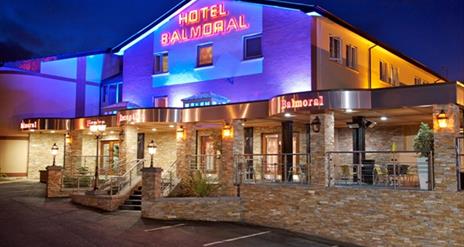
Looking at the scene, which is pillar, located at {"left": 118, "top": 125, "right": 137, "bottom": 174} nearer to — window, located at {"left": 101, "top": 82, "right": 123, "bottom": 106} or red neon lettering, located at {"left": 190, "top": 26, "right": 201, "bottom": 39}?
red neon lettering, located at {"left": 190, "top": 26, "right": 201, "bottom": 39}

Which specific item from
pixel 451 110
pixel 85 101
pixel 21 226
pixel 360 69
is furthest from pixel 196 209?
pixel 85 101

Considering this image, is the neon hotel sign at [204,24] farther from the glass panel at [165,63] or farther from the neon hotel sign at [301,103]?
the neon hotel sign at [301,103]

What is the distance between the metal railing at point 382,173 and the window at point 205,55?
25.5 feet

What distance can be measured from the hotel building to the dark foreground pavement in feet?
7.81

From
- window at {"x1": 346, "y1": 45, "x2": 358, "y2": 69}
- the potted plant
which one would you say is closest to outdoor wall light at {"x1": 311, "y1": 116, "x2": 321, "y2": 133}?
the potted plant

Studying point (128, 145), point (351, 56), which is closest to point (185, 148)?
point (128, 145)

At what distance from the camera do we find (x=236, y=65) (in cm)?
2211

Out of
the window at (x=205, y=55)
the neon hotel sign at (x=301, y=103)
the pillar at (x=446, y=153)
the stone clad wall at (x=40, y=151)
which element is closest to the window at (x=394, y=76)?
the window at (x=205, y=55)

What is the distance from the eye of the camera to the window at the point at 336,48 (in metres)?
20.8

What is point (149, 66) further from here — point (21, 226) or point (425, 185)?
point (425, 185)

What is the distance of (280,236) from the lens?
1466 centimetres

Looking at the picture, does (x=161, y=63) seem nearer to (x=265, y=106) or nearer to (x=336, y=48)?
(x=265, y=106)

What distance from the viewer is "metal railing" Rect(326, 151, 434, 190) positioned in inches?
535

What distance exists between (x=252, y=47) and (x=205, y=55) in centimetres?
290
